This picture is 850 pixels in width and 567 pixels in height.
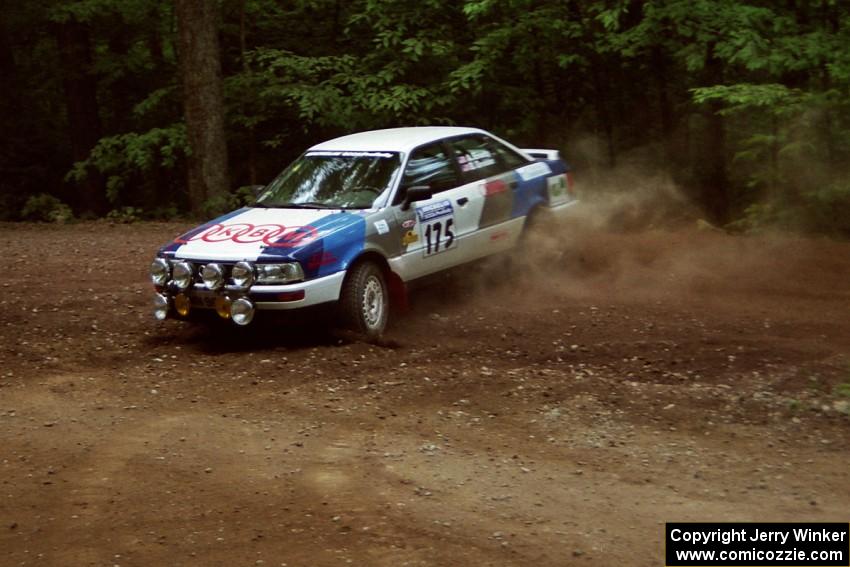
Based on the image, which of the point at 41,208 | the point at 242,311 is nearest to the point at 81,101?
the point at 41,208

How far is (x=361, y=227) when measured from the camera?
31.8 ft

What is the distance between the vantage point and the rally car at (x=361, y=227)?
30.2 feet

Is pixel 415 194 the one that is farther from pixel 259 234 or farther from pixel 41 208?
pixel 41 208

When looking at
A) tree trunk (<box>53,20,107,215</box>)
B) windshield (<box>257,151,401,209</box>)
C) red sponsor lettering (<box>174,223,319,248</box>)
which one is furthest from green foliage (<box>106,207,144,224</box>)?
red sponsor lettering (<box>174,223,319,248</box>)

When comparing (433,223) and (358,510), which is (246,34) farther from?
(358,510)

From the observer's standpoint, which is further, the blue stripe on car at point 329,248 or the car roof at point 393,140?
the car roof at point 393,140

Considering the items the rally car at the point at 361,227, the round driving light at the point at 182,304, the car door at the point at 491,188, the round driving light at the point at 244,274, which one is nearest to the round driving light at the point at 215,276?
the rally car at the point at 361,227

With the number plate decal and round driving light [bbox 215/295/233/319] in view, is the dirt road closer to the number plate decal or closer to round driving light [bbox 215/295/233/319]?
round driving light [bbox 215/295/233/319]

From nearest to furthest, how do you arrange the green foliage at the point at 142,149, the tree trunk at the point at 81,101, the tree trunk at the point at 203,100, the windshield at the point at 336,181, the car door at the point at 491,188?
the windshield at the point at 336,181 < the car door at the point at 491,188 < the tree trunk at the point at 203,100 < the green foliage at the point at 142,149 < the tree trunk at the point at 81,101

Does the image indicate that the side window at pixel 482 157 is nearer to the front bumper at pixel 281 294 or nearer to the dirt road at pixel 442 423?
the dirt road at pixel 442 423

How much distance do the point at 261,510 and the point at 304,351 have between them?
3541 millimetres

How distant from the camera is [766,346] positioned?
911 cm

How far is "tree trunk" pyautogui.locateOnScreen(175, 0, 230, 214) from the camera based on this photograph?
1700 centimetres

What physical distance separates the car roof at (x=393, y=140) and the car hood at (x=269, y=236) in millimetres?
1076
